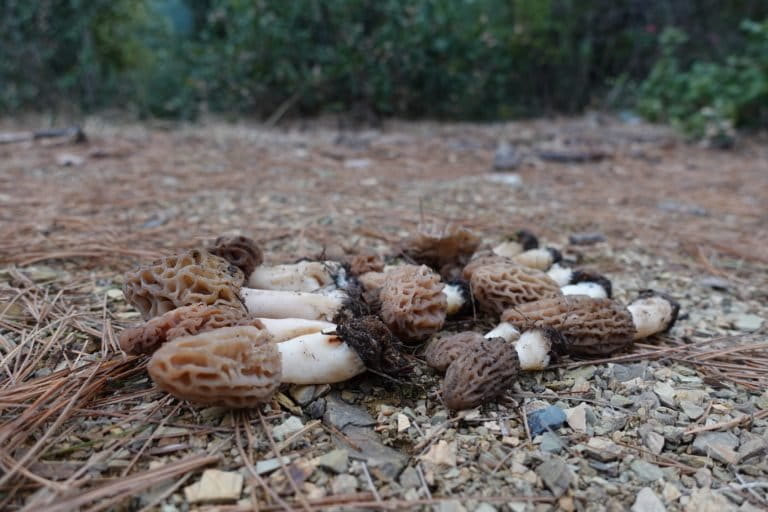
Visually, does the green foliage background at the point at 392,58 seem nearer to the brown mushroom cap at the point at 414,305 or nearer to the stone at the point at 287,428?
the brown mushroom cap at the point at 414,305

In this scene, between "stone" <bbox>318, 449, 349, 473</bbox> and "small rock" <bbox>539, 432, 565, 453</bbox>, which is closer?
"stone" <bbox>318, 449, 349, 473</bbox>

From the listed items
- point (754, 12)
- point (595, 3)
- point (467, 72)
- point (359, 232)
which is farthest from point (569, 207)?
point (754, 12)

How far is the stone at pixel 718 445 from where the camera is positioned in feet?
5.31

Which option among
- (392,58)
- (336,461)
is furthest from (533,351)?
(392,58)

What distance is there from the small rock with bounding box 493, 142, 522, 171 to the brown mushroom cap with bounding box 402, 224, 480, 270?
320cm

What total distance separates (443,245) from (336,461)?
4.56 feet

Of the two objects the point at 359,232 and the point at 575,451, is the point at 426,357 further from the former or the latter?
the point at 359,232

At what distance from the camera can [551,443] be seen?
1657 millimetres

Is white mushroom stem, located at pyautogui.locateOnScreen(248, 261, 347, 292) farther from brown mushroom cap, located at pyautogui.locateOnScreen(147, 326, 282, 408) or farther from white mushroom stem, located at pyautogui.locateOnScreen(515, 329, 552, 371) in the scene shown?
white mushroom stem, located at pyautogui.locateOnScreen(515, 329, 552, 371)

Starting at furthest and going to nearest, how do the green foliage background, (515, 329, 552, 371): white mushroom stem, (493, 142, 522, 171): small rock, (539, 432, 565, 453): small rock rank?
the green foliage background → (493, 142, 522, 171): small rock → (515, 329, 552, 371): white mushroom stem → (539, 432, 565, 453): small rock

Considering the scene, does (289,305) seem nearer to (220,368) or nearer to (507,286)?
(220,368)

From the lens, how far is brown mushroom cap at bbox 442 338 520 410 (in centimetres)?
176

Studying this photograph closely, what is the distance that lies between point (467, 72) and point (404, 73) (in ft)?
3.89

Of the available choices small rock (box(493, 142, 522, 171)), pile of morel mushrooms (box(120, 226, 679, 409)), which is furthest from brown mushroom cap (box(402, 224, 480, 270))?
small rock (box(493, 142, 522, 171))
